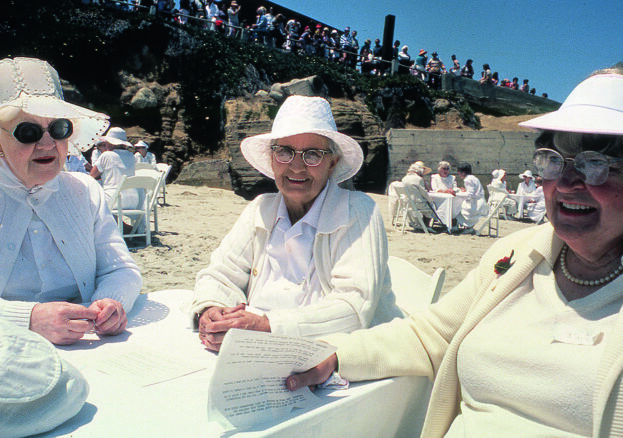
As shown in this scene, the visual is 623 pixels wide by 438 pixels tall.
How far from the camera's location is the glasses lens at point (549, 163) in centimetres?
141

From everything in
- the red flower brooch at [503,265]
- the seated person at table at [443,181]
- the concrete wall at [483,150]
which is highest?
the concrete wall at [483,150]

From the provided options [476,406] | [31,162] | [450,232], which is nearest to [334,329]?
[476,406]

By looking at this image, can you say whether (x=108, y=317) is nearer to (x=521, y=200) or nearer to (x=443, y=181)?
(x=443, y=181)

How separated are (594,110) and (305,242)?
3.99 ft

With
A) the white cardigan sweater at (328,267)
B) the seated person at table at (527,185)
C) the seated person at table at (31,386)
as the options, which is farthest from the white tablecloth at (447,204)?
the seated person at table at (31,386)

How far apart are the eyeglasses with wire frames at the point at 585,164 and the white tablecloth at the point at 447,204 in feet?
30.3

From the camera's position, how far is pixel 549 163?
4.72 feet

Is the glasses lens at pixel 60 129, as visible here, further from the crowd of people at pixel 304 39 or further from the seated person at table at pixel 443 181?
the crowd of people at pixel 304 39

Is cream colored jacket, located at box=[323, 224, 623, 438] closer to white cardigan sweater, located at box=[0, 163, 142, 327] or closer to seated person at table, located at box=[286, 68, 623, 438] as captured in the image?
seated person at table, located at box=[286, 68, 623, 438]

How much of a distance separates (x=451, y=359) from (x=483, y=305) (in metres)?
0.20

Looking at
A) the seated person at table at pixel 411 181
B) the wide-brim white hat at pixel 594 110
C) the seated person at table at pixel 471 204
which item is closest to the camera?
the wide-brim white hat at pixel 594 110

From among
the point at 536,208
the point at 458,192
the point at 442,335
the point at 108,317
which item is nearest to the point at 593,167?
the point at 442,335

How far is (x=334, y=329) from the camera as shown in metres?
1.83

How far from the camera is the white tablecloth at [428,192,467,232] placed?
34.4 feet
